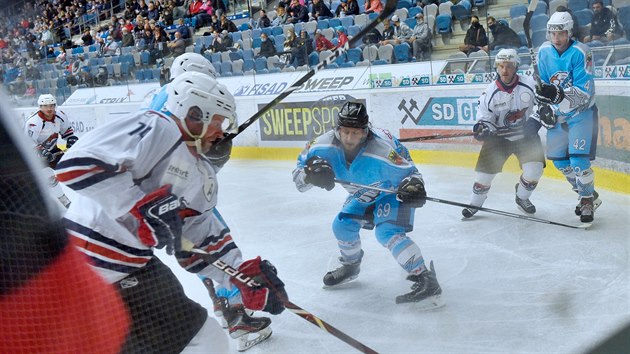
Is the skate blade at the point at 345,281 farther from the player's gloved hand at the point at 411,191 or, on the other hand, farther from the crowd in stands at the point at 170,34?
the crowd in stands at the point at 170,34

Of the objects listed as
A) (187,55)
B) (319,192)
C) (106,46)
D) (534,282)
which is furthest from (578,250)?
(106,46)

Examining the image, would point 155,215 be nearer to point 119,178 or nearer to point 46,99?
point 119,178

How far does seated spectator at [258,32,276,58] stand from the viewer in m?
1.94

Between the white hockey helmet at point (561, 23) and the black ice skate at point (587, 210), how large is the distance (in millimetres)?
655

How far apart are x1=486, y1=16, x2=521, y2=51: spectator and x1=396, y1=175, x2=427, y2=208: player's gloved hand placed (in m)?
1.20

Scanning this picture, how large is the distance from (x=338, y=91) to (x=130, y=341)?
2282mm

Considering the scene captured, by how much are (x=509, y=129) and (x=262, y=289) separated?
1.83 meters


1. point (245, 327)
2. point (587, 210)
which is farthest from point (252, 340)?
point (587, 210)

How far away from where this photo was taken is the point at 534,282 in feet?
6.82

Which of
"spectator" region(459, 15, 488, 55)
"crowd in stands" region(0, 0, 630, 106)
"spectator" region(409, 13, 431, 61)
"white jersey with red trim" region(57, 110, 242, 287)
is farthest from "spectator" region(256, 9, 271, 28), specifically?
"spectator" region(459, 15, 488, 55)

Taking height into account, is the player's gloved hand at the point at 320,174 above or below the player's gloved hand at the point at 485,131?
above

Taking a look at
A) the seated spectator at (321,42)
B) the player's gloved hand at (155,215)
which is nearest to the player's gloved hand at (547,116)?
the seated spectator at (321,42)

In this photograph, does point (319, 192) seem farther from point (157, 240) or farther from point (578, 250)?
point (157, 240)

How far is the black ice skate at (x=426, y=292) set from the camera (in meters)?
1.93
